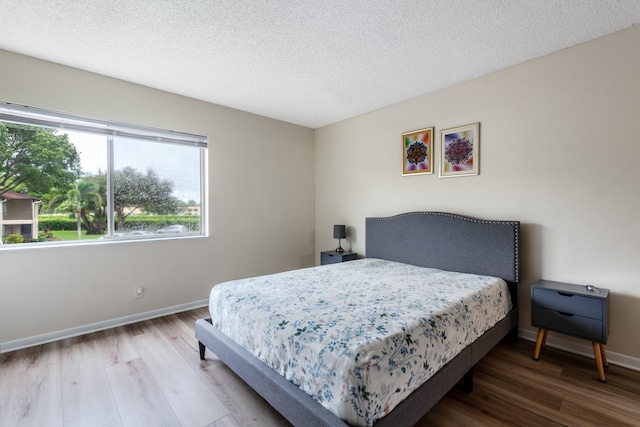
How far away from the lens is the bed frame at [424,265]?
1.39m

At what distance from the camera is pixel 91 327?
2.84 meters

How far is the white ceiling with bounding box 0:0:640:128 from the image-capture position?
6.30 ft

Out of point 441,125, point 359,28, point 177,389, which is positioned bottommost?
point 177,389

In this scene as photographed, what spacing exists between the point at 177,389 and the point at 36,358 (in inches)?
56.1

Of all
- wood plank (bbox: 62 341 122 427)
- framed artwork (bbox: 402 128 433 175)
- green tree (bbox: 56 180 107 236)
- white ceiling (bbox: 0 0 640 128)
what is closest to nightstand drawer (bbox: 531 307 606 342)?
framed artwork (bbox: 402 128 433 175)

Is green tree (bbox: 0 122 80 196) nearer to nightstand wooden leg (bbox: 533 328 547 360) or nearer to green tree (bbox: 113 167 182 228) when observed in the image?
green tree (bbox: 113 167 182 228)

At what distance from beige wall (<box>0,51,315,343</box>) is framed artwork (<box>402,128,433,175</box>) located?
1.76m

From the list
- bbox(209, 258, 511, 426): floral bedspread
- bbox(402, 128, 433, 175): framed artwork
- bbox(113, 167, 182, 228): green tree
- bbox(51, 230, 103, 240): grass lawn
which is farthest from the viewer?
bbox(402, 128, 433, 175): framed artwork

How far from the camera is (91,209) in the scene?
294cm

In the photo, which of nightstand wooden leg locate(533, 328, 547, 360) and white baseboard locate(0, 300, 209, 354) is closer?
nightstand wooden leg locate(533, 328, 547, 360)

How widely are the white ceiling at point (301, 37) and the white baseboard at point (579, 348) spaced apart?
8.29 feet

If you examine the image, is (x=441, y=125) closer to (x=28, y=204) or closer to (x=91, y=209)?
(x=91, y=209)

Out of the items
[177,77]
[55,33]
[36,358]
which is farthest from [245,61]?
[36,358]

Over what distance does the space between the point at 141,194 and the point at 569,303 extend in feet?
13.8
